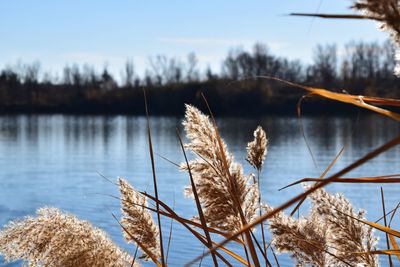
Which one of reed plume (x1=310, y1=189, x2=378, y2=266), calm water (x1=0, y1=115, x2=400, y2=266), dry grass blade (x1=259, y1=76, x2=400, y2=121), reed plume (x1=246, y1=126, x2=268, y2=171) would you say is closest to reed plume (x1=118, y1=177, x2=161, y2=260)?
reed plume (x1=246, y1=126, x2=268, y2=171)

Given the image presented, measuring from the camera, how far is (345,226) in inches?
63.1

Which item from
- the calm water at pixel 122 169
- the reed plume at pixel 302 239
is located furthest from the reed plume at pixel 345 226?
the calm water at pixel 122 169

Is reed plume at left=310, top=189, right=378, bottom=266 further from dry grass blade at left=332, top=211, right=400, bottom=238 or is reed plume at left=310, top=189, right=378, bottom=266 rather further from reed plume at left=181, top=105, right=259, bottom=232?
reed plume at left=181, top=105, right=259, bottom=232

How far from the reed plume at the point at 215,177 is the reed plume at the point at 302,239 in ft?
0.49

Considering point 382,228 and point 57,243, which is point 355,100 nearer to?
point 382,228

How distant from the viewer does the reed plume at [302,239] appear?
1.77 metres

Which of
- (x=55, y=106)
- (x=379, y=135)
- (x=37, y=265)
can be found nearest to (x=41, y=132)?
(x=379, y=135)

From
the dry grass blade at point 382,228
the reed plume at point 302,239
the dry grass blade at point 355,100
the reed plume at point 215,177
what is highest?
the dry grass blade at point 355,100

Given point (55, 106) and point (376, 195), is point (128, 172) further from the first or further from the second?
point (55, 106)

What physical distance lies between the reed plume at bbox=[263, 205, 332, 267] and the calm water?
4.78m

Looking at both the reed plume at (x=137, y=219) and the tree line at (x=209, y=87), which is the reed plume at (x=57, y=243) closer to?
the reed plume at (x=137, y=219)

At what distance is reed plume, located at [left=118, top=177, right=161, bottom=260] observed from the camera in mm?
1832

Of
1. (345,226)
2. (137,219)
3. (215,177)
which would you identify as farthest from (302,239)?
(137,219)

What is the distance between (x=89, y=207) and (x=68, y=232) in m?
17.5
